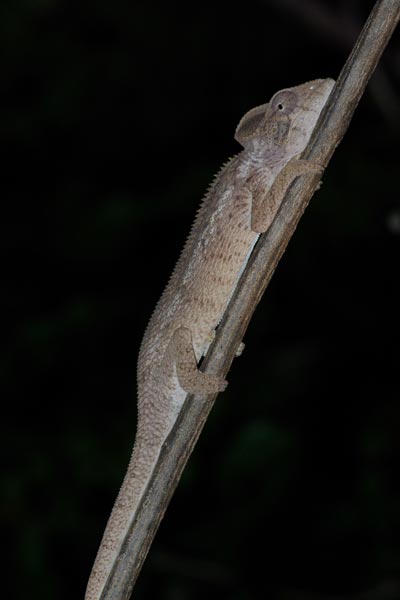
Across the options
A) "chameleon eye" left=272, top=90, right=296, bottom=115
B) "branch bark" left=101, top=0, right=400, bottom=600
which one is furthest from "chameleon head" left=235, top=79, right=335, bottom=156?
"branch bark" left=101, top=0, right=400, bottom=600

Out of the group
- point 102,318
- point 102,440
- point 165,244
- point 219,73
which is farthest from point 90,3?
point 102,440

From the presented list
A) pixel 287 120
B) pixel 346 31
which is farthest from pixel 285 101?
pixel 346 31

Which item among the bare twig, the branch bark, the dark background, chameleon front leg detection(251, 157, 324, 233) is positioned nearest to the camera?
the branch bark

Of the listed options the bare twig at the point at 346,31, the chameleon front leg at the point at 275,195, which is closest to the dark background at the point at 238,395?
the bare twig at the point at 346,31

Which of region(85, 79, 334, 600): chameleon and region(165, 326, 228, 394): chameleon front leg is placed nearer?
region(165, 326, 228, 394): chameleon front leg

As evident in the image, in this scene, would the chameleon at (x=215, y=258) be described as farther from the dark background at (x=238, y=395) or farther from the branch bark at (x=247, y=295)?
the dark background at (x=238, y=395)

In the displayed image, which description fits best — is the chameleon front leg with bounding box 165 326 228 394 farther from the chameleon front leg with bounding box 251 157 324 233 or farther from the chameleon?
the chameleon front leg with bounding box 251 157 324 233

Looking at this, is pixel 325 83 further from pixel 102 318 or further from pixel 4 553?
pixel 4 553

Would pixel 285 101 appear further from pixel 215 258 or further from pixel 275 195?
pixel 215 258
